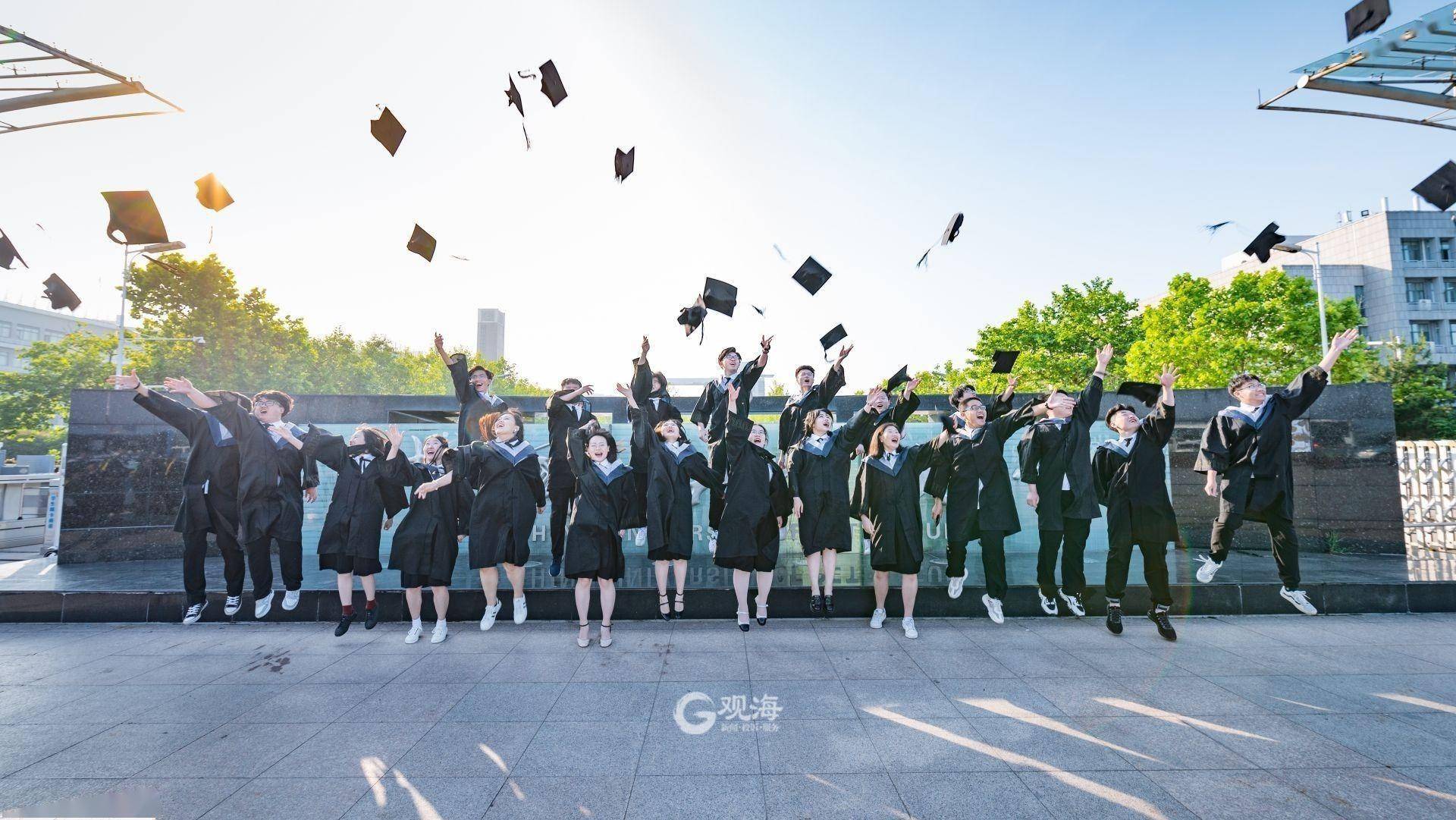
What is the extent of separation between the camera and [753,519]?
5109mm

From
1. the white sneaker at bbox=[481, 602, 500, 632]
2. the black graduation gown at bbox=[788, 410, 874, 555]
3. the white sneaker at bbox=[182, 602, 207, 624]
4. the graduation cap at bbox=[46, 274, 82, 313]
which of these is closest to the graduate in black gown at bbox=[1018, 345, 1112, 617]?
the black graduation gown at bbox=[788, 410, 874, 555]

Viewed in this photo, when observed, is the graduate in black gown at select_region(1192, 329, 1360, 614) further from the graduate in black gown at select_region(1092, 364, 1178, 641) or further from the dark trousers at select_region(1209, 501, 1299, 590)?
the graduate in black gown at select_region(1092, 364, 1178, 641)

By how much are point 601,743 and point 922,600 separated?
346cm

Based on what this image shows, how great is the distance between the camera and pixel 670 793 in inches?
107

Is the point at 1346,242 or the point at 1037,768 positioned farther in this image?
the point at 1346,242

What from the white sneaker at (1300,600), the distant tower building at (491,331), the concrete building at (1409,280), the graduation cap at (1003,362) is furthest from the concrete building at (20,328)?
the concrete building at (1409,280)

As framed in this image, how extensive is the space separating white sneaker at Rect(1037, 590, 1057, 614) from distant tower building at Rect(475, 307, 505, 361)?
118 meters

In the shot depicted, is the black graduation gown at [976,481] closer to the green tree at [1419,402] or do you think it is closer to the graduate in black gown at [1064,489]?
the graduate in black gown at [1064,489]

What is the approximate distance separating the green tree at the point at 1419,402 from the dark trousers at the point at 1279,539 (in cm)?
2135

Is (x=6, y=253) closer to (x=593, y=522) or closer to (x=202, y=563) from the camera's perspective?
(x=202, y=563)

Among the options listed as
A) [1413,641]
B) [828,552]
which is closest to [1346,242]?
[1413,641]

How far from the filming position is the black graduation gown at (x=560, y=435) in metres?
5.84

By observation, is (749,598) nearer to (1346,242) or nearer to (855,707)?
(855,707)

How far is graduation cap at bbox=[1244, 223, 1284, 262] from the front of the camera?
21.1 feet
